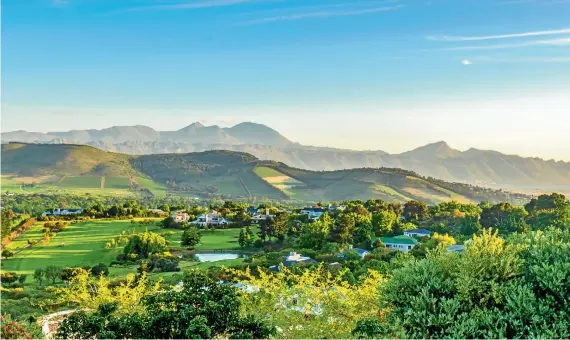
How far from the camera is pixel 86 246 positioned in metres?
36.2

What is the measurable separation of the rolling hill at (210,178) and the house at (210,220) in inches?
2704

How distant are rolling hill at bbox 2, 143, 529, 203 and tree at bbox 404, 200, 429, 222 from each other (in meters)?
62.8

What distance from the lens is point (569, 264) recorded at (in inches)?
325

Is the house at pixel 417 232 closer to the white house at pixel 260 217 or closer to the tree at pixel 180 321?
the white house at pixel 260 217

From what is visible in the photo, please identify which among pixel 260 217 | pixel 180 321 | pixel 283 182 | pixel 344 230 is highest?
pixel 180 321

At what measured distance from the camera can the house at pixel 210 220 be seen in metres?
46.4

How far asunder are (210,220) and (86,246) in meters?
13.8

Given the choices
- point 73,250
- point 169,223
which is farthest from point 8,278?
point 169,223

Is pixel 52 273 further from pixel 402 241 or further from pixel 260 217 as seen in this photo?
pixel 260 217

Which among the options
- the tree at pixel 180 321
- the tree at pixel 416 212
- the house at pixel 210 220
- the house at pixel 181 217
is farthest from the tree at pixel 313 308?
the house at pixel 181 217

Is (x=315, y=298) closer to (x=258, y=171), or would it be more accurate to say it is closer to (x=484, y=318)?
(x=484, y=318)

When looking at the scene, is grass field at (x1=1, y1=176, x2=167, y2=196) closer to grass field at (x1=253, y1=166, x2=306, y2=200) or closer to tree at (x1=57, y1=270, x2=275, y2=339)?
grass field at (x1=253, y1=166, x2=306, y2=200)

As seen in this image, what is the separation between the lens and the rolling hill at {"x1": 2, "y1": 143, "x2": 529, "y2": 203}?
121000 millimetres

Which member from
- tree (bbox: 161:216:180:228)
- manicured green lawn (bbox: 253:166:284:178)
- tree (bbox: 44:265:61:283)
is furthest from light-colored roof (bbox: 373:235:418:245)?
manicured green lawn (bbox: 253:166:284:178)
